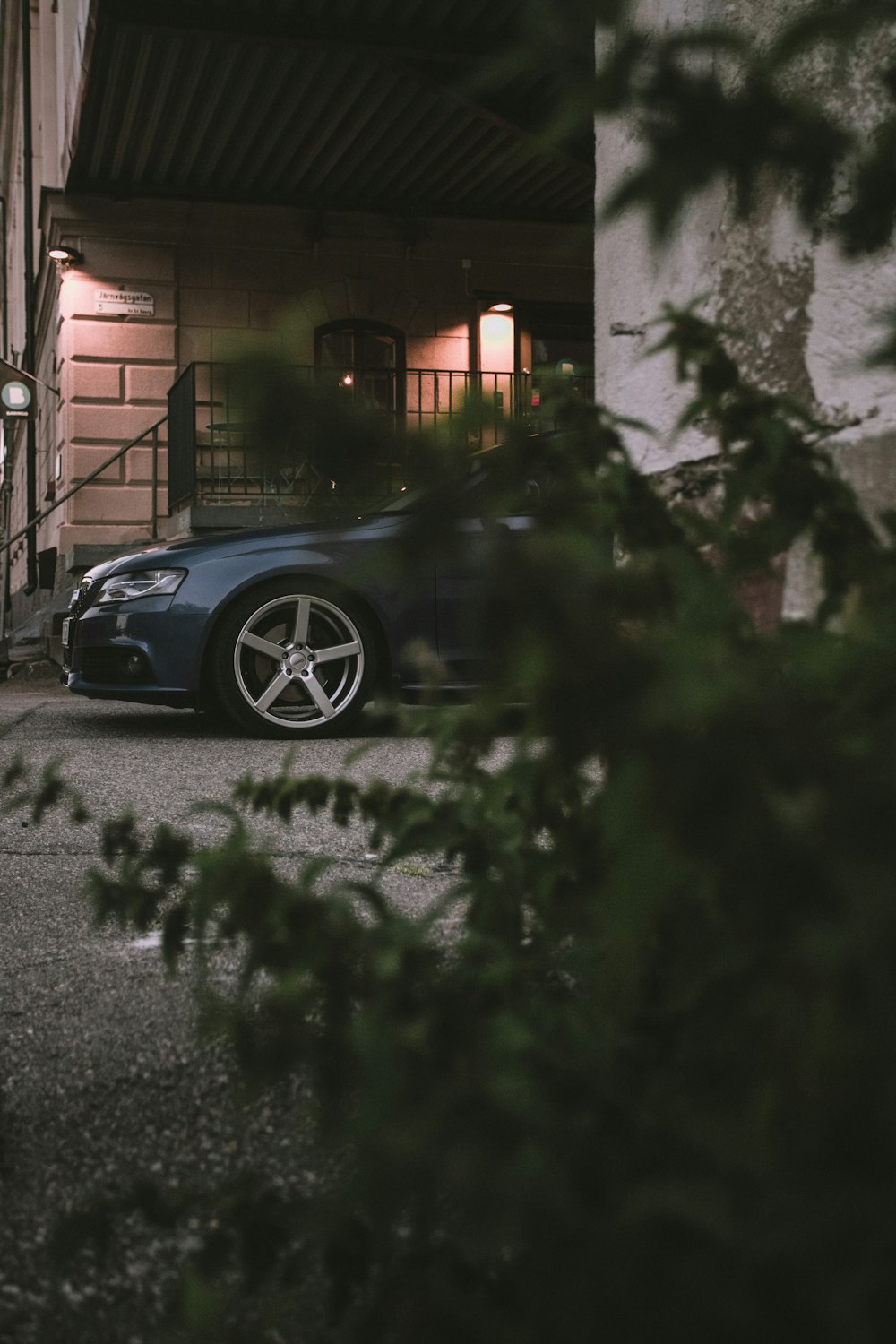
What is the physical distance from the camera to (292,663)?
6.05 metres

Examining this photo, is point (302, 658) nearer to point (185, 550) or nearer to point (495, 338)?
point (185, 550)

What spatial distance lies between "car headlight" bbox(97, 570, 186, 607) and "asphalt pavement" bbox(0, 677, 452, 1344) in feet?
9.21

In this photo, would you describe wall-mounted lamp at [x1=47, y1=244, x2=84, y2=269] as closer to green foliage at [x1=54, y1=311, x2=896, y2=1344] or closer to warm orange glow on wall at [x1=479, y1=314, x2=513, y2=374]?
warm orange glow on wall at [x1=479, y1=314, x2=513, y2=374]

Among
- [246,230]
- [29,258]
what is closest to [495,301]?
[246,230]

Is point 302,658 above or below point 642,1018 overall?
above

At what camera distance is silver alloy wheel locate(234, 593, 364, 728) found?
6008mm

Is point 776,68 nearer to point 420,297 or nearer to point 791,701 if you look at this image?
point 791,701

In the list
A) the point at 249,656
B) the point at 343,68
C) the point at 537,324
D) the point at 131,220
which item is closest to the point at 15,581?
the point at 131,220

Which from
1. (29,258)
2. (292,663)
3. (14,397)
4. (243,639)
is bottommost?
(292,663)

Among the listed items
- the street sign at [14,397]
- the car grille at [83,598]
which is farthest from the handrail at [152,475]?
the car grille at [83,598]

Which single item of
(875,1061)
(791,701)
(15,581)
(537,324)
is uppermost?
(537,324)

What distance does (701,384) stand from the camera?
906 millimetres

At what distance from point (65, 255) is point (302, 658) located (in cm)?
875

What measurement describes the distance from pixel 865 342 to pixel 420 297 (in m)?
13.4
